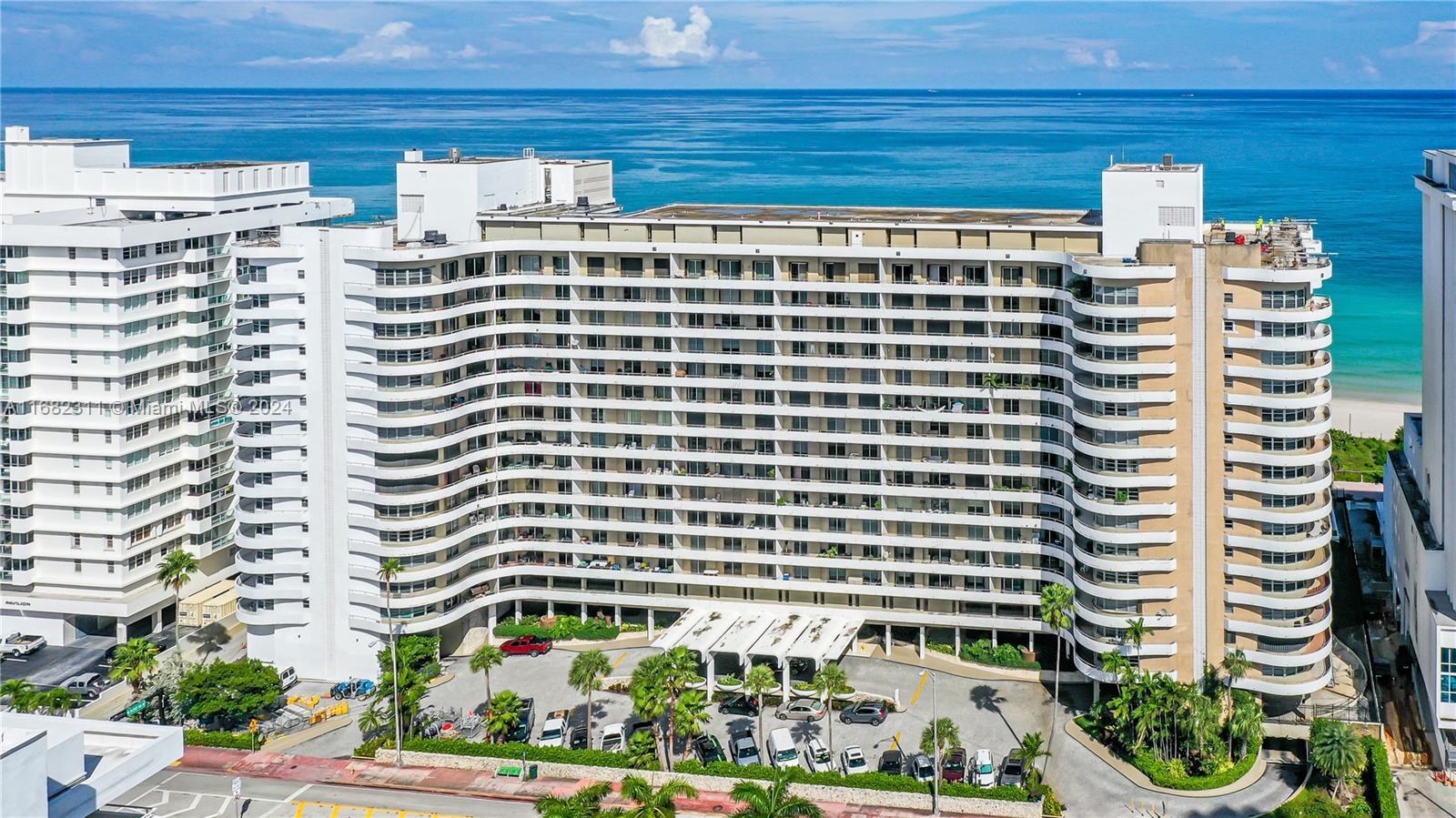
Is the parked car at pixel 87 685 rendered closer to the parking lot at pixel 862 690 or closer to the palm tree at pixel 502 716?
the parking lot at pixel 862 690

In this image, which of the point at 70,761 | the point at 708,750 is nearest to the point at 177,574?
the point at 708,750

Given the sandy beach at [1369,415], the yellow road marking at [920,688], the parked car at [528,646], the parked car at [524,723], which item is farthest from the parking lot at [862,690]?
the sandy beach at [1369,415]

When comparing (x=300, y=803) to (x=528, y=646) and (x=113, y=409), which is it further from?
(x=113, y=409)

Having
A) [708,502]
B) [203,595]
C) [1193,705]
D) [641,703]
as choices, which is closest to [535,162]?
[708,502]

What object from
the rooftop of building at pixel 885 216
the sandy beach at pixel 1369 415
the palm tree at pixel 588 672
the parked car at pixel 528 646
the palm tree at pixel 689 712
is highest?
the rooftop of building at pixel 885 216

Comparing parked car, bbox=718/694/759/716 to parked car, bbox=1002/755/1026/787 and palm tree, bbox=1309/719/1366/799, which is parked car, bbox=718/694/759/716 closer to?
parked car, bbox=1002/755/1026/787

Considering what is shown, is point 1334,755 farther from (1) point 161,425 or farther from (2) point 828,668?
(1) point 161,425

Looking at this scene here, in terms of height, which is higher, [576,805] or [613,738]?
[576,805]
